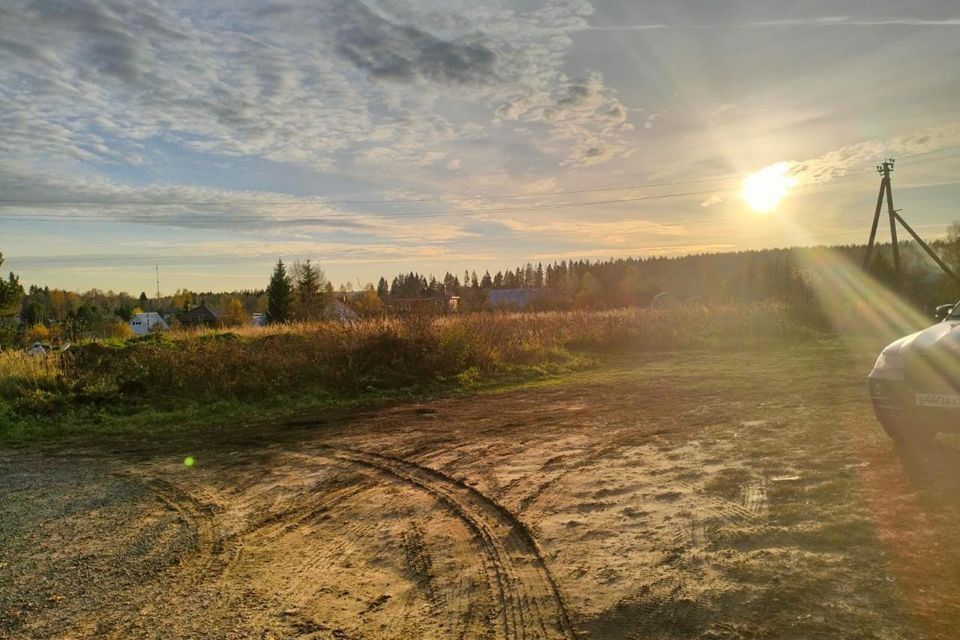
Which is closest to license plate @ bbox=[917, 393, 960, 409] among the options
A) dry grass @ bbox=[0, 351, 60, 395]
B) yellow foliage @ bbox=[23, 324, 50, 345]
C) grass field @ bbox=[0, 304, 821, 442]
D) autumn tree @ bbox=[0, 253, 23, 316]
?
grass field @ bbox=[0, 304, 821, 442]

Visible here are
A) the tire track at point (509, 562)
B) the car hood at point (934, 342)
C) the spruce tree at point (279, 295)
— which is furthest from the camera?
the spruce tree at point (279, 295)

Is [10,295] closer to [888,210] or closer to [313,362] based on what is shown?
[313,362]

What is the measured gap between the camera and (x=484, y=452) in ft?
24.1

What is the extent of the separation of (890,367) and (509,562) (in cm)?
454

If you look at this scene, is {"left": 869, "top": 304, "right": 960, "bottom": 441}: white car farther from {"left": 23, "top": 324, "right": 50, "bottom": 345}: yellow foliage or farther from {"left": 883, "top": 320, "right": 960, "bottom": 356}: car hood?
{"left": 23, "top": 324, "right": 50, "bottom": 345}: yellow foliage

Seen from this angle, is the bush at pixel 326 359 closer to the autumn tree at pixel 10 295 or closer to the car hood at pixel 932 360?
the car hood at pixel 932 360

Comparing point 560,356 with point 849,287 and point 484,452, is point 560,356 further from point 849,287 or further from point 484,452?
point 849,287

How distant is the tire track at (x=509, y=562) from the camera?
3318 millimetres

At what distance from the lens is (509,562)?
414 cm

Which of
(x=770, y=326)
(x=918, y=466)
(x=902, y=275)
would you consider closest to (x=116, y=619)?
(x=918, y=466)

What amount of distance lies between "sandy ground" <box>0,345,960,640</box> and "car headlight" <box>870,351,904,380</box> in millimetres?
827

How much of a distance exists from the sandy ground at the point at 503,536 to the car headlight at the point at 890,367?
827 millimetres

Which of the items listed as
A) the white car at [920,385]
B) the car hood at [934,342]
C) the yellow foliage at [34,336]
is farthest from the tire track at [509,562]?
the yellow foliage at [34,336]

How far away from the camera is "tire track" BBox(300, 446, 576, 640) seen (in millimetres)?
3318
